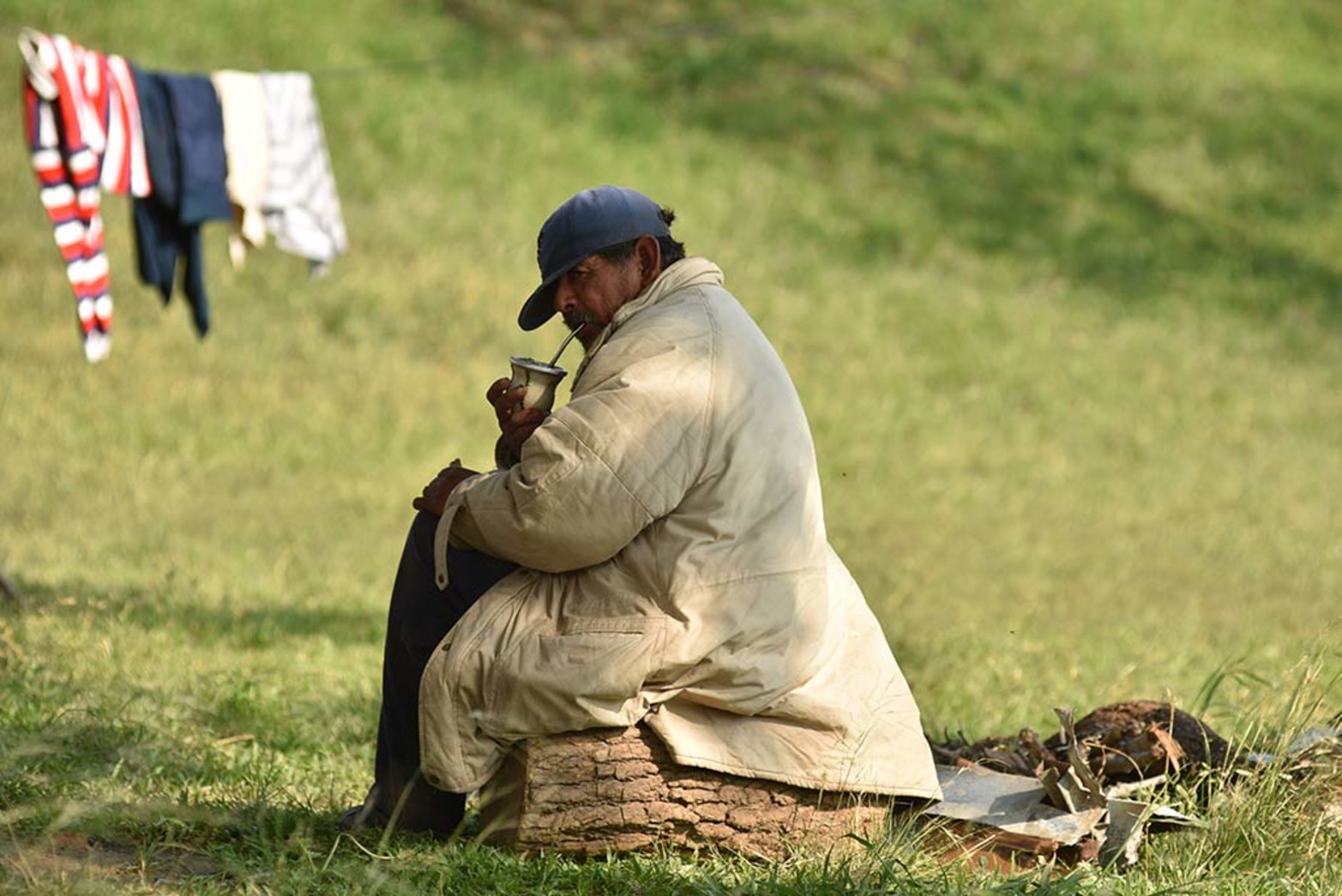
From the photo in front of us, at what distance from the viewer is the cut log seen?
414cm

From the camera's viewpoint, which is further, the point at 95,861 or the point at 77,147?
the point at 77,147

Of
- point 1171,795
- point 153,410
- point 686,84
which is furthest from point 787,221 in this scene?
point 1171,795

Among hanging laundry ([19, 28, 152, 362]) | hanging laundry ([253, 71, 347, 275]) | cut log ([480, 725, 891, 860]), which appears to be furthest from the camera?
hanging laundry ([253, 71, 347, 275])

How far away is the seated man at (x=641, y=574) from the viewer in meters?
4.05

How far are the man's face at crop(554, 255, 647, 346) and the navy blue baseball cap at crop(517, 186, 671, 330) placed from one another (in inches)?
1.6

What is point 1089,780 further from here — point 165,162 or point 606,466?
point 165,162

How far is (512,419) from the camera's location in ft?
14.1

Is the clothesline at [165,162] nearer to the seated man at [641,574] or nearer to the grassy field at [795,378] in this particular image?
the grassy field at [795,378]

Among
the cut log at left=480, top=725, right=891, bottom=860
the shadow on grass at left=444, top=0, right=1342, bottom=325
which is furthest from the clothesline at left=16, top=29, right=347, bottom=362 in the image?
the shadow on grass at left=444, top=0, right=1342, bottom=325

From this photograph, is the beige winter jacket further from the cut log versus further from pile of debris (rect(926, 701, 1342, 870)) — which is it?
pile of debris (rect(926, 701, 1342, 870))

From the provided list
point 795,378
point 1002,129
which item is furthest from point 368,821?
point 1002,129

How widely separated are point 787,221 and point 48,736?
13133mm

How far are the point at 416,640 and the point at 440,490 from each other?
14.1 inches

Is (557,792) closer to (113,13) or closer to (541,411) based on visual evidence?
(541,411)
